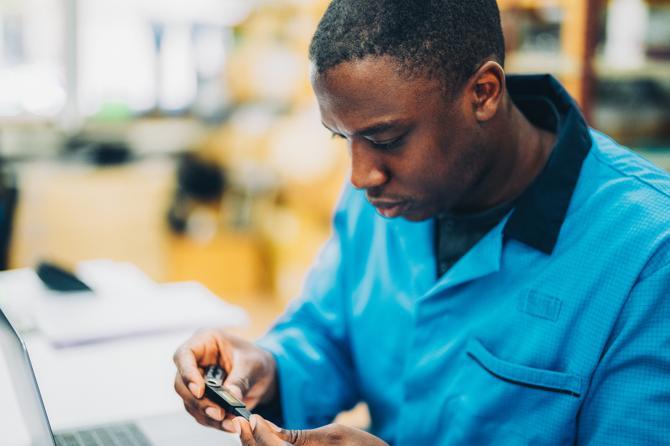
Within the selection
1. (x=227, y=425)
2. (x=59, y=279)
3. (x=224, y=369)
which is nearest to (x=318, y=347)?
(x=224, y=369)

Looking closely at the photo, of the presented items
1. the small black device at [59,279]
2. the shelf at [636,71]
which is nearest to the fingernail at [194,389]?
the small black device at [59,279]

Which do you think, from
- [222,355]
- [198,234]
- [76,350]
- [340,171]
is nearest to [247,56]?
[198,234]

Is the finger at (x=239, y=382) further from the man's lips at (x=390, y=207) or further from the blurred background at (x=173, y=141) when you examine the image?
the blurred background at (x=173, y=141)

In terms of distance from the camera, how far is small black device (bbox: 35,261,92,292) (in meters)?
1.77

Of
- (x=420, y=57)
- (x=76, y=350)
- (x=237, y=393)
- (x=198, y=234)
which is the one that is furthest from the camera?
(x=198, y=234)

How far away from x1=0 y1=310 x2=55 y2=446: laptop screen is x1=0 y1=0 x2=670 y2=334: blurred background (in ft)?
7.86

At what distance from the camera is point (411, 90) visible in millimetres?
978

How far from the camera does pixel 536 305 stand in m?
1.05

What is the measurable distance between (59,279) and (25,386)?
88 cm

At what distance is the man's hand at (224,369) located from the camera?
1063 millimetres

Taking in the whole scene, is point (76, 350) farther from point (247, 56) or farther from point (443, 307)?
point (247, 56)

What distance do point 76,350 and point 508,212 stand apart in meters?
0.94

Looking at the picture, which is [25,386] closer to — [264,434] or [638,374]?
[264,434]

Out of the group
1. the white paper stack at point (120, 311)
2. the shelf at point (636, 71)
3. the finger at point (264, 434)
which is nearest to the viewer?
the finger at point (264, 434)
